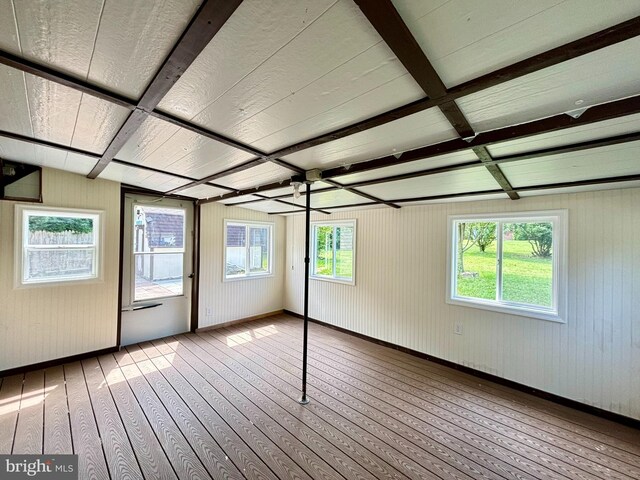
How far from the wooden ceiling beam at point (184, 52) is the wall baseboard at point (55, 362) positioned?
11.0 ft

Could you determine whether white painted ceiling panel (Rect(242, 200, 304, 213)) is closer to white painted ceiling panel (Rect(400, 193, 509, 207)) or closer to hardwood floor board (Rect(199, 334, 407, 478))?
white painted ceiling panel (Rect(400, 193, 509, 207))

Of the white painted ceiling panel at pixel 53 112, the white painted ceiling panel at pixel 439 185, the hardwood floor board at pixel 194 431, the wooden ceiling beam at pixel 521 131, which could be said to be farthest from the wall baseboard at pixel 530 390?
the white painted ceiling panel at pixel 53 112

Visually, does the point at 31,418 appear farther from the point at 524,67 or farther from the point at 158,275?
the point at 524,67

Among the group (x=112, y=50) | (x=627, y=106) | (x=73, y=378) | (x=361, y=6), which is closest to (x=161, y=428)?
(x=73, y=378)

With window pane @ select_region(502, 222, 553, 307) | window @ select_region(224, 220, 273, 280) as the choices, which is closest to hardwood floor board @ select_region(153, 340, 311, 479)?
window @ select_region(224, 220, 273, 280)

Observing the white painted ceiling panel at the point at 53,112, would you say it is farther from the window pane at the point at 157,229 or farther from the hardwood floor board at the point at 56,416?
the hardwood floor board at the point at 56,416

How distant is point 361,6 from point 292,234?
511cm

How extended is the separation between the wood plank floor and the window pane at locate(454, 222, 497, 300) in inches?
43.2

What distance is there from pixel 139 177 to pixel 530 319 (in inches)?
196

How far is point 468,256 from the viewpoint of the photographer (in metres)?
3.58

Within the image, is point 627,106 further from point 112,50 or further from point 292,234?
point 292,234

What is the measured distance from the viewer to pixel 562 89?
3.91 ft

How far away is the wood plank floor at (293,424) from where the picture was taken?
1.93m

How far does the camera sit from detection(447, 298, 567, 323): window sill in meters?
2.87
